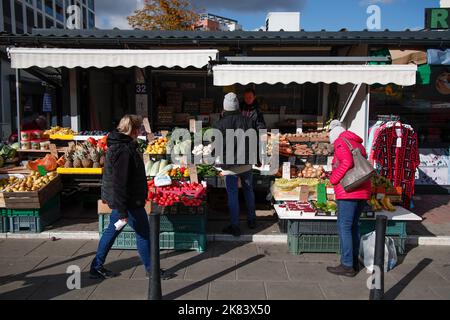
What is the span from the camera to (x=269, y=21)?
10750 millimetres

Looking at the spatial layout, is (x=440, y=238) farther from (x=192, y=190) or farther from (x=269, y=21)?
(x=269, y=21)

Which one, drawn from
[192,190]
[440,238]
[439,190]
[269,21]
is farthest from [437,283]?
[269,21]

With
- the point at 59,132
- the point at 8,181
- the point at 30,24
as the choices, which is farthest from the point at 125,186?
the point at 30,24

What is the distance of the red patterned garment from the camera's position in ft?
22.3

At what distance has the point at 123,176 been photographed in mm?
3906

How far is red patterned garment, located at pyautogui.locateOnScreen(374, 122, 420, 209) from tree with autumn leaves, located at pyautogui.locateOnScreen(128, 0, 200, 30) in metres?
20.8

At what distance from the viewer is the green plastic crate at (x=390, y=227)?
5.23m

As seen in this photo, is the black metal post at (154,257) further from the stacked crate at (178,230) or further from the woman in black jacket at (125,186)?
the stacked crate at (178,230)

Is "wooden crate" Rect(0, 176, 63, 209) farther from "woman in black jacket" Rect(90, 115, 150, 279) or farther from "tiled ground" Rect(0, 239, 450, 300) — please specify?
"woman in black jacket" Rect(90, 115, 150, 279)

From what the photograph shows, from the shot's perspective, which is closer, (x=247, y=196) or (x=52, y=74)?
(x=247, y=196)

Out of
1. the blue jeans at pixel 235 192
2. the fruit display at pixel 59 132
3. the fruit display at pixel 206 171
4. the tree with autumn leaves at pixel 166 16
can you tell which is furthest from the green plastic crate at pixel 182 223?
the tree with autumn leaves at pixel 166 16

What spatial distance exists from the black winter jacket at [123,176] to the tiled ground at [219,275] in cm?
94

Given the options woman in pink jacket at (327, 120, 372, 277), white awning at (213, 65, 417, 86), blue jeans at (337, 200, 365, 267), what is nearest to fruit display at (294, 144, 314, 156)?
white awning at (213, 65, 417, 86)
